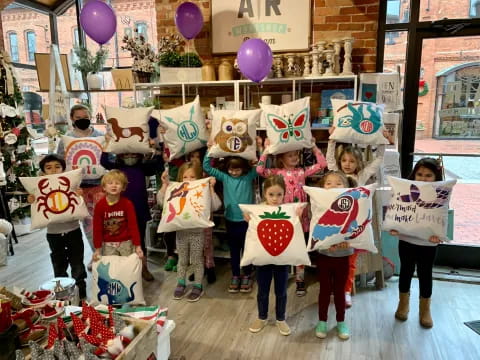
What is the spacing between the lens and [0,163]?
381 centimetres

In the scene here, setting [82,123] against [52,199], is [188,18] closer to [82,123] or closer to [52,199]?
[82,123]

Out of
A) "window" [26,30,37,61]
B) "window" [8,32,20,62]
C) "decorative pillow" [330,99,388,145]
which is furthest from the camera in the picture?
"window" [26,30,37,61]

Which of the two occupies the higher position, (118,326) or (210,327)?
(118,326)

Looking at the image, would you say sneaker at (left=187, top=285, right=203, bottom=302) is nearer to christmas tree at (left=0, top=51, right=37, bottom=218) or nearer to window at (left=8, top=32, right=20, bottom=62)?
christmas tree at (left=0, top=51, right=37, bottom=218)

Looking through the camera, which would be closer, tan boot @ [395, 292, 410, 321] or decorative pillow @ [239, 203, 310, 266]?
decorative pillow @ [239, 203, 310, 266]

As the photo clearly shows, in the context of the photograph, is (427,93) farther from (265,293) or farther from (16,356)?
(16,356)

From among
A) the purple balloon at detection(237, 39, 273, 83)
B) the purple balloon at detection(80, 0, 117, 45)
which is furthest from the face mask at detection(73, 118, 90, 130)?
the purple balloon at detection(237, 39, 273, 83)

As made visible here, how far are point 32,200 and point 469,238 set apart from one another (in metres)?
3.74

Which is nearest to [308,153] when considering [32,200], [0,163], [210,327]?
[210,327]

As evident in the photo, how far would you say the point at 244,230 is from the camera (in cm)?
292

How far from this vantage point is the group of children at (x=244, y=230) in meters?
2.40

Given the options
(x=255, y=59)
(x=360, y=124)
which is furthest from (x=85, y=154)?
(x=360, y=124)

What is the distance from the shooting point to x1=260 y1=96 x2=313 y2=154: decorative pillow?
2.71m

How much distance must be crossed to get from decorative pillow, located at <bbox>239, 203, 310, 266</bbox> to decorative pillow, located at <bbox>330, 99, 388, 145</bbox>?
29.0 inches
